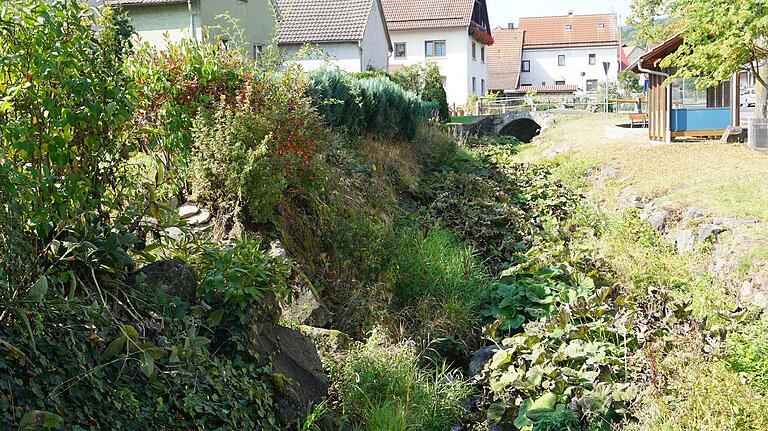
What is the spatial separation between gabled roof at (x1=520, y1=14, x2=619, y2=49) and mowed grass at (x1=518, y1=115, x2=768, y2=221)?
46210 millimetres

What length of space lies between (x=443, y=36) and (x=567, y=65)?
88.2 feet

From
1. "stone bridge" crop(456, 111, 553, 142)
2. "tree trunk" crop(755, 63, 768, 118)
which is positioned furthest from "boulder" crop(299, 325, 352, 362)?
"stone bridge" crop(456, 111, 553, 142)

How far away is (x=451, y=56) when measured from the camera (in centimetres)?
4559

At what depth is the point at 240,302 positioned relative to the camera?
4984 mm

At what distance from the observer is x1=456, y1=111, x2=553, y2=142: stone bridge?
33875mm

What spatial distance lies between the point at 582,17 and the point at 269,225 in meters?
68.2

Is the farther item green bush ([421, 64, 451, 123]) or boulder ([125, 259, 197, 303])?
green bush ([421, 64, 451, 123])

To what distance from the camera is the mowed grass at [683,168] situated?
1120cm

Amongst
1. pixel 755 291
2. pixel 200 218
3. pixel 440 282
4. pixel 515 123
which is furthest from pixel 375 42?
pixel 200 218

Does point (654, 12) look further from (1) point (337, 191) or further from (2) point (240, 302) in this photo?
(2) point (240, 302)

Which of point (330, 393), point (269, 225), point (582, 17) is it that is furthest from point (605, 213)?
point (582, 17)

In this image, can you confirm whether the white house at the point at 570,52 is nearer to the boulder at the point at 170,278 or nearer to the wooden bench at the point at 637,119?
the wooden bench at the point at 637,119

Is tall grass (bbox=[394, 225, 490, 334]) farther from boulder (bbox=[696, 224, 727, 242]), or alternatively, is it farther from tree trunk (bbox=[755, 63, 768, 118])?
tree trunk (bbox=[755, 63, 768, 118])

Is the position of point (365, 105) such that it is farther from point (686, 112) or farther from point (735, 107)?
point (735, 107)
